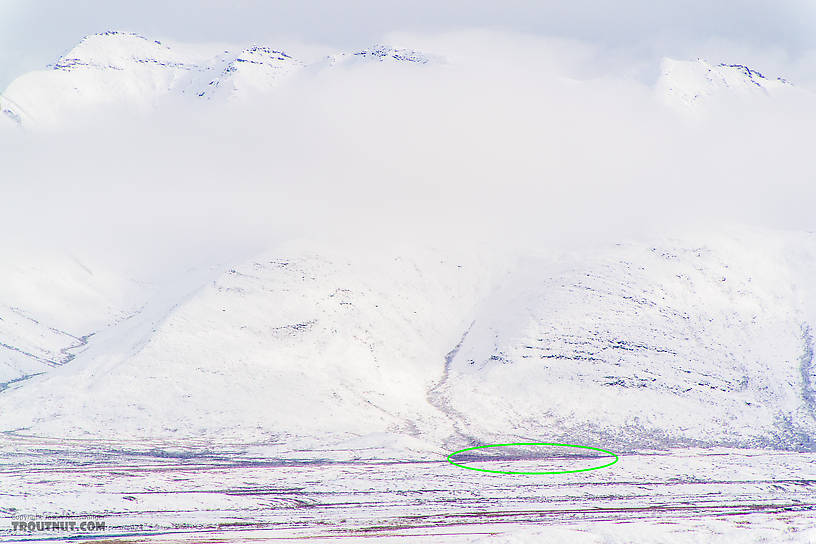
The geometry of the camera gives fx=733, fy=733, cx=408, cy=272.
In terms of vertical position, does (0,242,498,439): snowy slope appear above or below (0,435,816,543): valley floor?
above

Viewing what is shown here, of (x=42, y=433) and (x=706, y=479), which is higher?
(x=42, y=433)

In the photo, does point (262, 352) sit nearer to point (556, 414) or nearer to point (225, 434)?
point (225, 434)

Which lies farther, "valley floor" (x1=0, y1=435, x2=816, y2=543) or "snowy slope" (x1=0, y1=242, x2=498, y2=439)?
"snowy slope" (x1=0, y1=242, x2=498, y2=439)

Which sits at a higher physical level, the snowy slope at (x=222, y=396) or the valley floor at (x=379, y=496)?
the snowy slope at (x=222, y=396)

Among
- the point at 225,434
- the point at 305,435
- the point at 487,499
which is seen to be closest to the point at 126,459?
the point at 225,434

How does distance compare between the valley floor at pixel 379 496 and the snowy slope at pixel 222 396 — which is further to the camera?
the snowy slope at pixel 222 396

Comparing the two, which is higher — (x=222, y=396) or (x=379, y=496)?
(x=222, y=396)

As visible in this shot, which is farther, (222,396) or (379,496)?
(222,396)

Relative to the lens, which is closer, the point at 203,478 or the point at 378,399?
the point at 203,478
